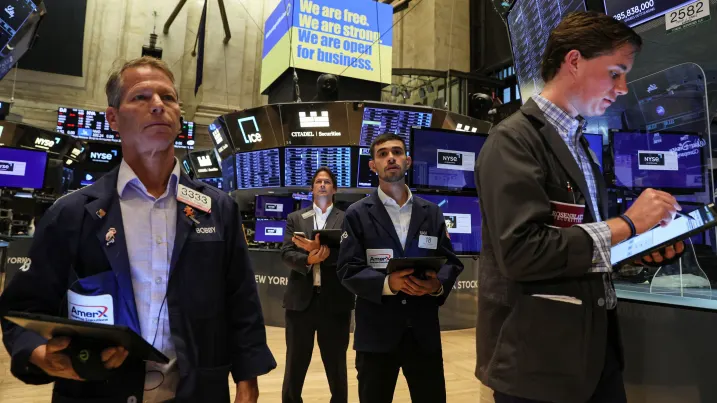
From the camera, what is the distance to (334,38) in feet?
31.6

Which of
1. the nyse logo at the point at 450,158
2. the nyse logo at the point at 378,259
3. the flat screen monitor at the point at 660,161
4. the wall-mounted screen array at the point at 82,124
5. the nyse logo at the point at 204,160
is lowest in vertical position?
the nyse logo at the point at 378,259

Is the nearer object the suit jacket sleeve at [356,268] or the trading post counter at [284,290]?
the suit jacket sleeve at [356,268]

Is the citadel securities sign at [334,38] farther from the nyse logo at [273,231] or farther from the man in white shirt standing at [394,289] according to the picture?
the man in white shirt standing at [394,289]

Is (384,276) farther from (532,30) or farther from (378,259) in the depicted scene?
(532,30)

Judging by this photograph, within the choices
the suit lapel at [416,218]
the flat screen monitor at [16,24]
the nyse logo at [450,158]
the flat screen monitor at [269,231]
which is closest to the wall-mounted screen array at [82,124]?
the flat screen monitor at [16,24]

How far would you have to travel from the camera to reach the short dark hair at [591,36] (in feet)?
4.56

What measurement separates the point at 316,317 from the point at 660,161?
246cm

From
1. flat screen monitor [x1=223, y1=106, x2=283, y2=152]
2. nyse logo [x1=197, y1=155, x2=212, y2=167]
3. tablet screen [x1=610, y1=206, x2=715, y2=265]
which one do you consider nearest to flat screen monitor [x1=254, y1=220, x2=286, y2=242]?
flat screen monitor [x1=223, y1=106, x2=283, y2=152]

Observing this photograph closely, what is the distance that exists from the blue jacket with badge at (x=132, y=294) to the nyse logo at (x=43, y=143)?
44.8ft

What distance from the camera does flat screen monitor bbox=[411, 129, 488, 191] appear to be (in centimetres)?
480

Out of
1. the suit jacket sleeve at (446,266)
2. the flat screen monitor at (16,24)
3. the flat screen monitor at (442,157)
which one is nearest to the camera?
the suit jacket sleeve at (446,266)

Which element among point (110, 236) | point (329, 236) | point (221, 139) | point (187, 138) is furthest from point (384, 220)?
point (187, 138)

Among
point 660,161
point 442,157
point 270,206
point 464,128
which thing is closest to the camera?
point 660,161

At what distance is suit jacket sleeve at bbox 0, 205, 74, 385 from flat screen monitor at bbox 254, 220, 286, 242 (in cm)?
781
